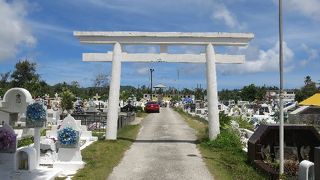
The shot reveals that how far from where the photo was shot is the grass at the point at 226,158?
535 inches

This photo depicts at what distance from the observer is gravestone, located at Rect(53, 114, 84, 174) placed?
1469 centimetres

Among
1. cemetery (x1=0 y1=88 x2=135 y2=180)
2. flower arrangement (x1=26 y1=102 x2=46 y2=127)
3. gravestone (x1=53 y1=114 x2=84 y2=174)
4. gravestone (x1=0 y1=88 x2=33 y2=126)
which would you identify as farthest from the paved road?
gravestone (x1=0 y1=88 x2=33 y2=126)

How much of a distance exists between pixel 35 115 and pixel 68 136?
132cm

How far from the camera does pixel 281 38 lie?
12938mm

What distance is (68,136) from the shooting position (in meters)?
15.4

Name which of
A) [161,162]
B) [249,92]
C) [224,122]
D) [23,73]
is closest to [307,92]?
[249,92]

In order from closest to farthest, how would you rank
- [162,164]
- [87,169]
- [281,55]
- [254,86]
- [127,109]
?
1. [281,55]
2. [87,169]
3. [162,164]
4. [127,109]
5. [254,86]

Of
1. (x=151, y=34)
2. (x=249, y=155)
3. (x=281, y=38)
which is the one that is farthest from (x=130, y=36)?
(x=281, y=38)

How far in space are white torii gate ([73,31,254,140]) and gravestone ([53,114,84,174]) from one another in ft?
20.7

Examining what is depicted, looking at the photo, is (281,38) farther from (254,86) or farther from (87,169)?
(254,86)

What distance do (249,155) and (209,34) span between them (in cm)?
766

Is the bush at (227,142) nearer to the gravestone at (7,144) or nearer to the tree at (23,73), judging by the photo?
the gravestone at (7,144)

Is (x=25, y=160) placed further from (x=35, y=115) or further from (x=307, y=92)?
(x=307, y=92)

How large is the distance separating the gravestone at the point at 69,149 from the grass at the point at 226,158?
13.7 ft
